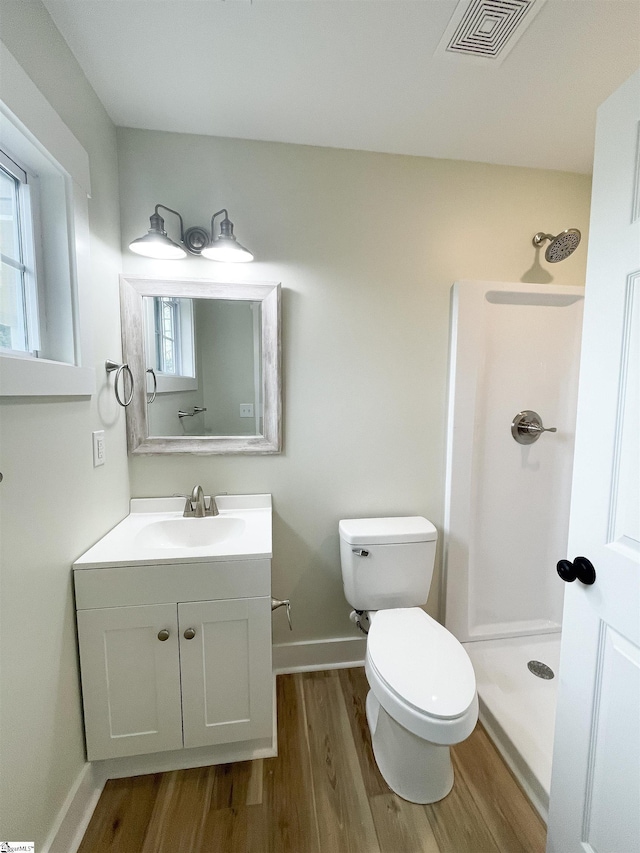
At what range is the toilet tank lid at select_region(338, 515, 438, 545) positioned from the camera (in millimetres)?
1510

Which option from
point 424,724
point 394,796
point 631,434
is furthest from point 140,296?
point 394,796

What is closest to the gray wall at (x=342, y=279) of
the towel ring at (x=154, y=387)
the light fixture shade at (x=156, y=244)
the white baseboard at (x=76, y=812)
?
the light fixture shade at (x=156, y=244)

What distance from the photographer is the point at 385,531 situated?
61.1 inches

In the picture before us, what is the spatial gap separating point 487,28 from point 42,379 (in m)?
1.57

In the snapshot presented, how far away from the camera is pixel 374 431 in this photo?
1684 mm

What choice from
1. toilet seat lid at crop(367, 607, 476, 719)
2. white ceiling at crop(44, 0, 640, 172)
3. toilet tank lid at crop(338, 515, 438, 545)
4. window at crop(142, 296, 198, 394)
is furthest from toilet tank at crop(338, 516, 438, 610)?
white ceiling at crop(44, 0, 640, 172)

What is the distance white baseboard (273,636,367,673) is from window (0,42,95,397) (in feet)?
4.77

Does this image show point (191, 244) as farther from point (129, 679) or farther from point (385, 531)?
point (129, 679)

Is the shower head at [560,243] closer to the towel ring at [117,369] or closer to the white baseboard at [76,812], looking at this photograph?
the towel ring at [117,369]

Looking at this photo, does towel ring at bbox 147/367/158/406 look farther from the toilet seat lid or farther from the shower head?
the shower head

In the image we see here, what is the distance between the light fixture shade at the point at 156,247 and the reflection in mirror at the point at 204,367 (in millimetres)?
130

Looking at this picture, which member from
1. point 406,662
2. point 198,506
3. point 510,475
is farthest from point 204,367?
point 510,475

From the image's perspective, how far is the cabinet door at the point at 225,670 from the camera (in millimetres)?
1200

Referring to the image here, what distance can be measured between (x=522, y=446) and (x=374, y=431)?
767mm
